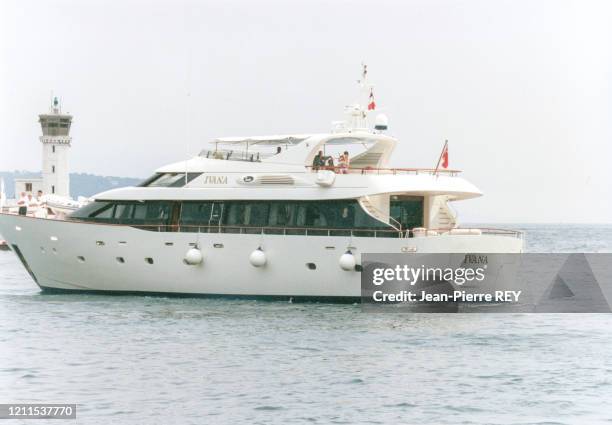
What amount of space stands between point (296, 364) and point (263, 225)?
9378mm

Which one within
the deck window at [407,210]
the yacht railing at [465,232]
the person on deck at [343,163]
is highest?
the person on deck at [343,163]

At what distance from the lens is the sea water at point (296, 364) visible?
63.3ft

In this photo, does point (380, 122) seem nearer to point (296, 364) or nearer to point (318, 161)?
point (318, 161)

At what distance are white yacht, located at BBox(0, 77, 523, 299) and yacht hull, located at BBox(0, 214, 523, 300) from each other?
29mm

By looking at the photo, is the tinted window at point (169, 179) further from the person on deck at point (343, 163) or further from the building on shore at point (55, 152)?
the building on shore at point (55, 152)

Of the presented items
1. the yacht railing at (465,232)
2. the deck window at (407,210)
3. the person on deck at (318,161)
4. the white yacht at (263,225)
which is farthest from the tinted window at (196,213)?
the yacht railing at (465,232)

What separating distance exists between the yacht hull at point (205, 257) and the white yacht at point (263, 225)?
3 cm

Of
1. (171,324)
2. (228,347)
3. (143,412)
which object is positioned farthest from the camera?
(171,324)

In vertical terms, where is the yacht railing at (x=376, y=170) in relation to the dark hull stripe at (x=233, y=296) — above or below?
above

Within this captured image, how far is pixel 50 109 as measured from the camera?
90812 millimetres

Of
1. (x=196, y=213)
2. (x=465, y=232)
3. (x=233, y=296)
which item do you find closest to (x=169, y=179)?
(x=196, y=213)

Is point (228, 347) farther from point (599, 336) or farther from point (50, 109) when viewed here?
point (50, 109)

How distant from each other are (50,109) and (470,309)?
213 ft

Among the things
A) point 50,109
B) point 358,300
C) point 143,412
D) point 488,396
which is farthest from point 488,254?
point 50,109
